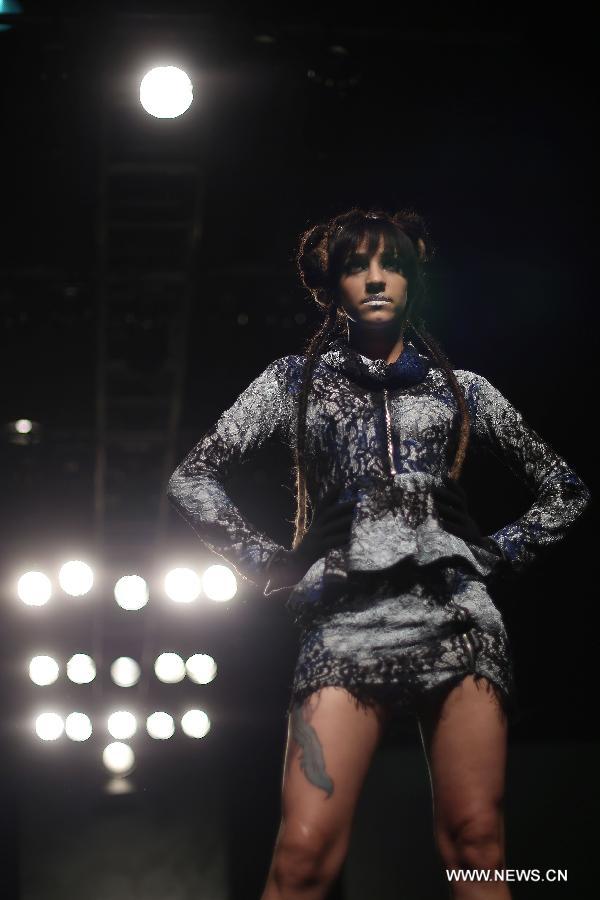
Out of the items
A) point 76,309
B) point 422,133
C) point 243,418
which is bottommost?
point 243,418

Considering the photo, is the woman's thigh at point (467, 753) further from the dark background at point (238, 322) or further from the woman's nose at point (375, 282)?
the dark background at point (238, 322)

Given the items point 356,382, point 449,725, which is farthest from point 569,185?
point 449,725

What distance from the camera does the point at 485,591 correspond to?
7.38ft

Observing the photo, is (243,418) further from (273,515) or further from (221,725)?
(221,725)

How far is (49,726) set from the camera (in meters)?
4.97

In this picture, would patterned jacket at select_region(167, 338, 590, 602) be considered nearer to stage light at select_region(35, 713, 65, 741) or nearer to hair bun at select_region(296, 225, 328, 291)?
hair bun at select_region(296, 225, 328, 291)

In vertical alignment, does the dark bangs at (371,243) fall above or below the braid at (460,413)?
above

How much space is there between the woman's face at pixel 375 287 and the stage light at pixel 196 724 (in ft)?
9.78

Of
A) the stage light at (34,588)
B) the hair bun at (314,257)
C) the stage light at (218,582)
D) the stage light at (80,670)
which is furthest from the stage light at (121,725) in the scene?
the hair bun at (314,257)

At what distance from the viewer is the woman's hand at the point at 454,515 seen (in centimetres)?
228

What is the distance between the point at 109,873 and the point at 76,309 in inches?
86.4

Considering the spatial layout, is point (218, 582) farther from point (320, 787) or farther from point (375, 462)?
point (320, 787)

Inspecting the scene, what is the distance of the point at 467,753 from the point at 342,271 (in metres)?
1.03

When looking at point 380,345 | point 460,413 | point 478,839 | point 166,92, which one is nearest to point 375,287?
point 380,345
